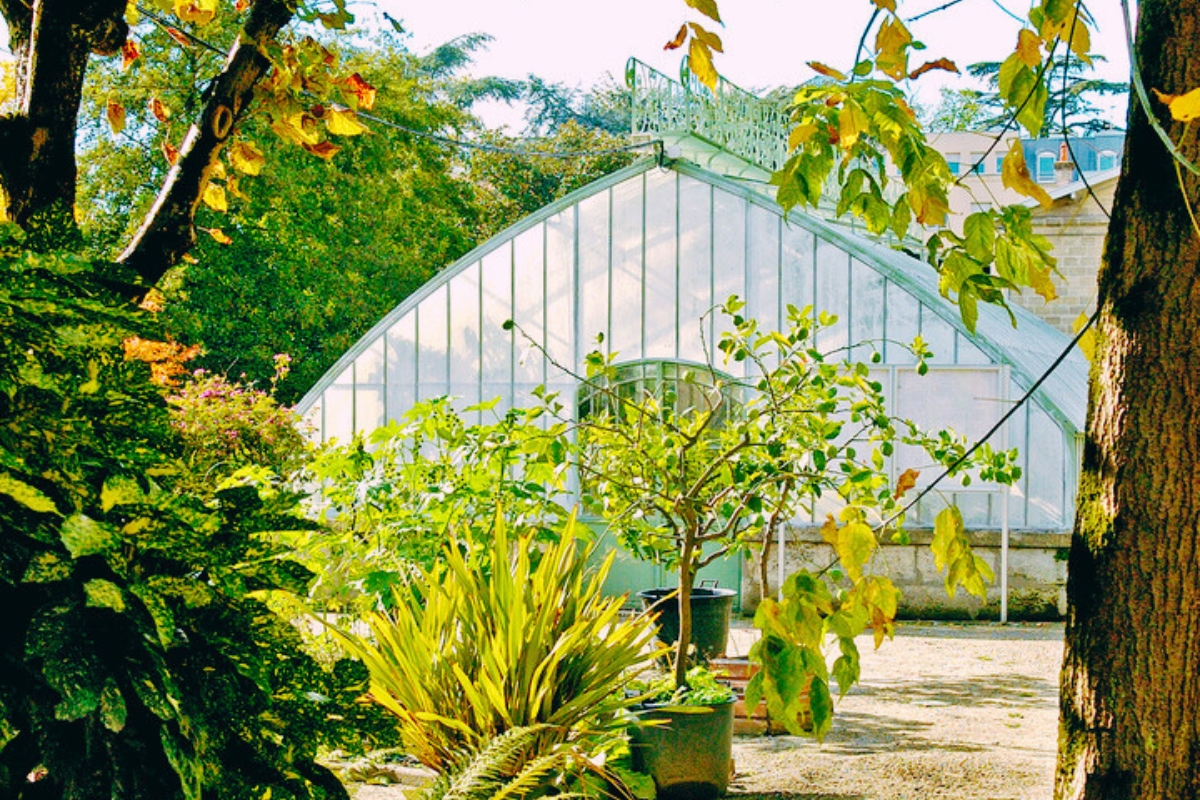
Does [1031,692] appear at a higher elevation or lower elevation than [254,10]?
lower


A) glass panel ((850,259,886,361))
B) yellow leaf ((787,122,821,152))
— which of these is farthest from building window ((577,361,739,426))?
yellow leaf ((787,122,821,152))

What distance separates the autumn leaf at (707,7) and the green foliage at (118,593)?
0.88 meters

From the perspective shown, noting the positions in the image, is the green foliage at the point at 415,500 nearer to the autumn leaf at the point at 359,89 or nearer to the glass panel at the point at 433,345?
the autumn leaf at the point at 359,89

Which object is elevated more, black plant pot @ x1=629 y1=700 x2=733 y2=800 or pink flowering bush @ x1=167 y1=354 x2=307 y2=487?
pink flowering bush @ x1=167 y1=354 x2=307 y2=487

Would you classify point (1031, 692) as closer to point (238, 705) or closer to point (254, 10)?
point (254, 10)

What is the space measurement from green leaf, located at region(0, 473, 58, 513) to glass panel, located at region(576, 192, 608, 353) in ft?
34.7

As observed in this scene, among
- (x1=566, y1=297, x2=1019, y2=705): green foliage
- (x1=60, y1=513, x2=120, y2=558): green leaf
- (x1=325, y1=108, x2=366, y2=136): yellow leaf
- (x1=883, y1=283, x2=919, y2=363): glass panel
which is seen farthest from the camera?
(x1=883, y1=283, x2=919, y2=363): glass panel

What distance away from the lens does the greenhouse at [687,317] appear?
1080cm

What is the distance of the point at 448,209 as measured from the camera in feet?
76.4

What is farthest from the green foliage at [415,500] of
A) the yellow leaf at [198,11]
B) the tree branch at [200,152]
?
the tree branch at [200,152]

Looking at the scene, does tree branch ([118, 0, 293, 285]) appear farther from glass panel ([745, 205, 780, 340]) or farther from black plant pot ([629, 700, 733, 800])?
glass panel ([745, 205, 780, 340])

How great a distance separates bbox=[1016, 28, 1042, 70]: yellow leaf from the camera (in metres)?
1.80

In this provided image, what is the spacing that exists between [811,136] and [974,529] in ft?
31.3

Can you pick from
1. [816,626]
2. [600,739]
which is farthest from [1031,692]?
[816,626]
